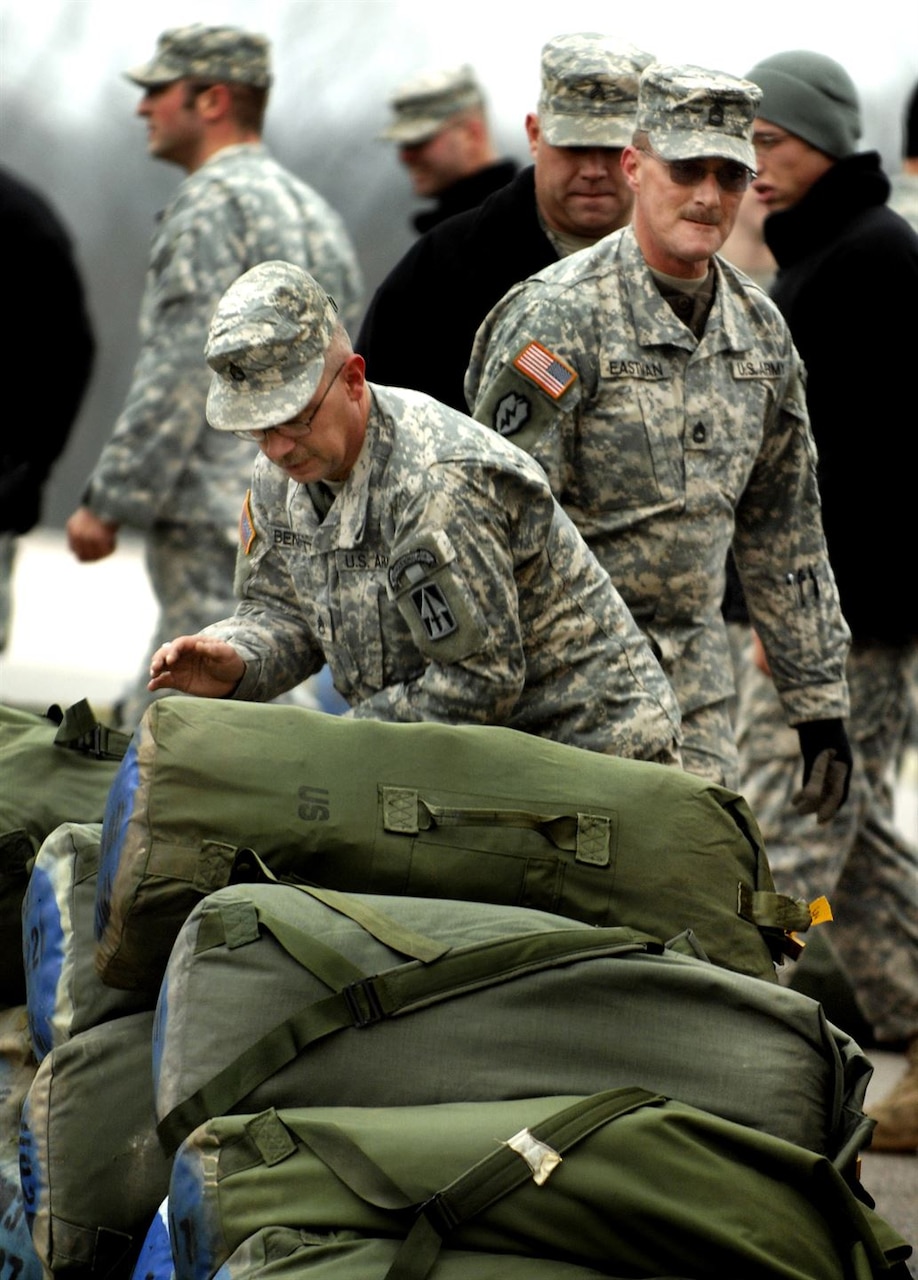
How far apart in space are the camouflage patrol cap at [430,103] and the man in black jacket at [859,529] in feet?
5.26

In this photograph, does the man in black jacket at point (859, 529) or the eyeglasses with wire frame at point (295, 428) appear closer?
the eyeglasses with wire frame at point (295, 428)

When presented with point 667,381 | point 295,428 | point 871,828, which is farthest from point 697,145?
point 871,828

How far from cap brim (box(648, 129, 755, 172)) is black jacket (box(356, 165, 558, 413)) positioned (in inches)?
28.8

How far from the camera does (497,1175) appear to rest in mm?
2355

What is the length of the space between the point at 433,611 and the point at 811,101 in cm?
216

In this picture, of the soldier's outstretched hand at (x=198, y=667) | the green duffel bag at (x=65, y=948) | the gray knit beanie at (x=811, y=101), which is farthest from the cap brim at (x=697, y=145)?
the green duffel bag at (x=65, y=948)

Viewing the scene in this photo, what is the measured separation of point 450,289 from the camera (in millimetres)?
4438

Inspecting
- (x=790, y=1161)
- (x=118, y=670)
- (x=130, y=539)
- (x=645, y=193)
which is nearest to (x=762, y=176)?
(x=645, y=193)

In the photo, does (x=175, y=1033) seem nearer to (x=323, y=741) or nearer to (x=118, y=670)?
(x=323, y=741)

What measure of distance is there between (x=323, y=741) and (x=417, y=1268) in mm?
717

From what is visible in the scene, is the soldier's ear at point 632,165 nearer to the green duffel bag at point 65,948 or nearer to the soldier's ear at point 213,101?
the green duffel bag at point 65,948

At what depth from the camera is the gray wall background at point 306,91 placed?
1312cm

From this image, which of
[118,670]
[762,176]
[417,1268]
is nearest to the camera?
[417,1268]

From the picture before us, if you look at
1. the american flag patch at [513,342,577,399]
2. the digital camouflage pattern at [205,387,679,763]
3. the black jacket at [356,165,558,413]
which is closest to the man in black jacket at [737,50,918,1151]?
the black jacket at [356,165,558,413]
